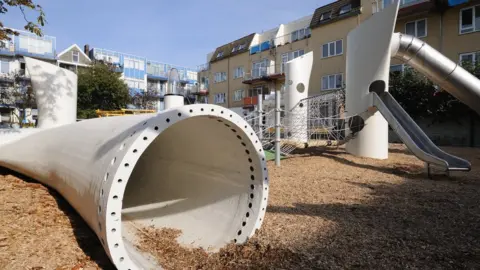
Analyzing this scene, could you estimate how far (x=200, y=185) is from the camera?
3.90 meters

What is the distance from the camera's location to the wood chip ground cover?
2.74m

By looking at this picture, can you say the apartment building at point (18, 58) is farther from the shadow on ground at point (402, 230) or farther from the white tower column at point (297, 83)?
the shadow on ground at point (402, 230)

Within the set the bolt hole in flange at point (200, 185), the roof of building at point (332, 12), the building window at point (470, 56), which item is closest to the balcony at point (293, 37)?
the roof of building at point (332, 12)

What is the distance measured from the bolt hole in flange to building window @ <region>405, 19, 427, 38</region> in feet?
71.8

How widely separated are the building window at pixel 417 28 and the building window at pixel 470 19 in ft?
6.55

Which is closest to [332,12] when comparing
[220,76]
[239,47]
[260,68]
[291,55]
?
[291,55]

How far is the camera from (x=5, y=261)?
2488 mm

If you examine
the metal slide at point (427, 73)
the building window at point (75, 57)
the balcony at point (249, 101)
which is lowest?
the metal slide at point (427, 73)

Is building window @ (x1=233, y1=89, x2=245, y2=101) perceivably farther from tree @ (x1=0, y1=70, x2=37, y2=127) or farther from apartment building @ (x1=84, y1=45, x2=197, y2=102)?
tree @ (x1=0, y1=70, x2=37, y2=127)

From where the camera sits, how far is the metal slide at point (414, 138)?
23.4 feet

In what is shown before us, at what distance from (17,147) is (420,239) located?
5468mm

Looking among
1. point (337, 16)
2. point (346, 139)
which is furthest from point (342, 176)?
point (337, 16)

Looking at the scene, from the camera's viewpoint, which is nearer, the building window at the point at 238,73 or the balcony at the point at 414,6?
the balcony at the point at 414,6

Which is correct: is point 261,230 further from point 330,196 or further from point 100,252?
point 330,196
